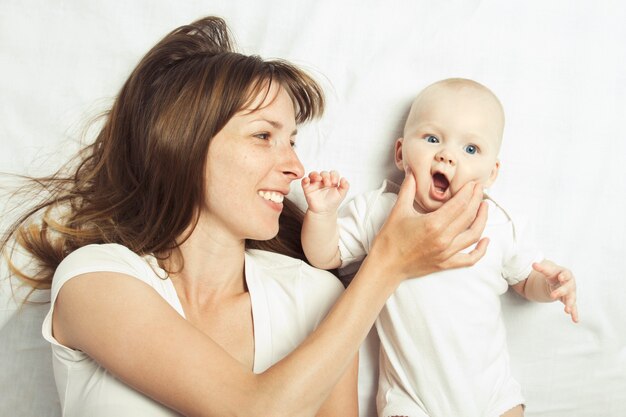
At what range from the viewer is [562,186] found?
6.75 feet

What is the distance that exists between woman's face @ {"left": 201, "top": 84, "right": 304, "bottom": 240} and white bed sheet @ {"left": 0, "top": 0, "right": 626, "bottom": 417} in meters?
0.38

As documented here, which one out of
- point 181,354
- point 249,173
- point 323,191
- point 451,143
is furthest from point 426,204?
point 181,354

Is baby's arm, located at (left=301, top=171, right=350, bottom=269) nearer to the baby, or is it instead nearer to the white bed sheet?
the baby

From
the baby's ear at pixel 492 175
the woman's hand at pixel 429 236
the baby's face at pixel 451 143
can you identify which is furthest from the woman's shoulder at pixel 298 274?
the baby's ear at pixel 492 175

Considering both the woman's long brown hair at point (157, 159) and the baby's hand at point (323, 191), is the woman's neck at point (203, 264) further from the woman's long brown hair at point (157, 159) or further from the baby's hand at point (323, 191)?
the baby's hand at point (323, 191)

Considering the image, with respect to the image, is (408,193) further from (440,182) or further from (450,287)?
(450,287)

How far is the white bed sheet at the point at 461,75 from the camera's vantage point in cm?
202

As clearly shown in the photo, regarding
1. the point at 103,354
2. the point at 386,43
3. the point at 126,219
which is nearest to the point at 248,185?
the point at 126,219

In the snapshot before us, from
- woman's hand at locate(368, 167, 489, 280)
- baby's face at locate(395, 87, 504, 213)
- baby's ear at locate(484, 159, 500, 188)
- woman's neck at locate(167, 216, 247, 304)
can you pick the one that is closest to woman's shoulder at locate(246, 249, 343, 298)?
woman's neck at locate(167, 216, 247, 304)

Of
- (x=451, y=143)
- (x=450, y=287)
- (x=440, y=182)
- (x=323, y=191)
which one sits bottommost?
(x=450, y=287)

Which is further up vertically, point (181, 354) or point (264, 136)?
point (264, 136)

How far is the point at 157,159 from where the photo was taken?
5.36 ft

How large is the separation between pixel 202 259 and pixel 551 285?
0.90 meters

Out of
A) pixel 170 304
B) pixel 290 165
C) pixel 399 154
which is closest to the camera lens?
pixel 170 304
